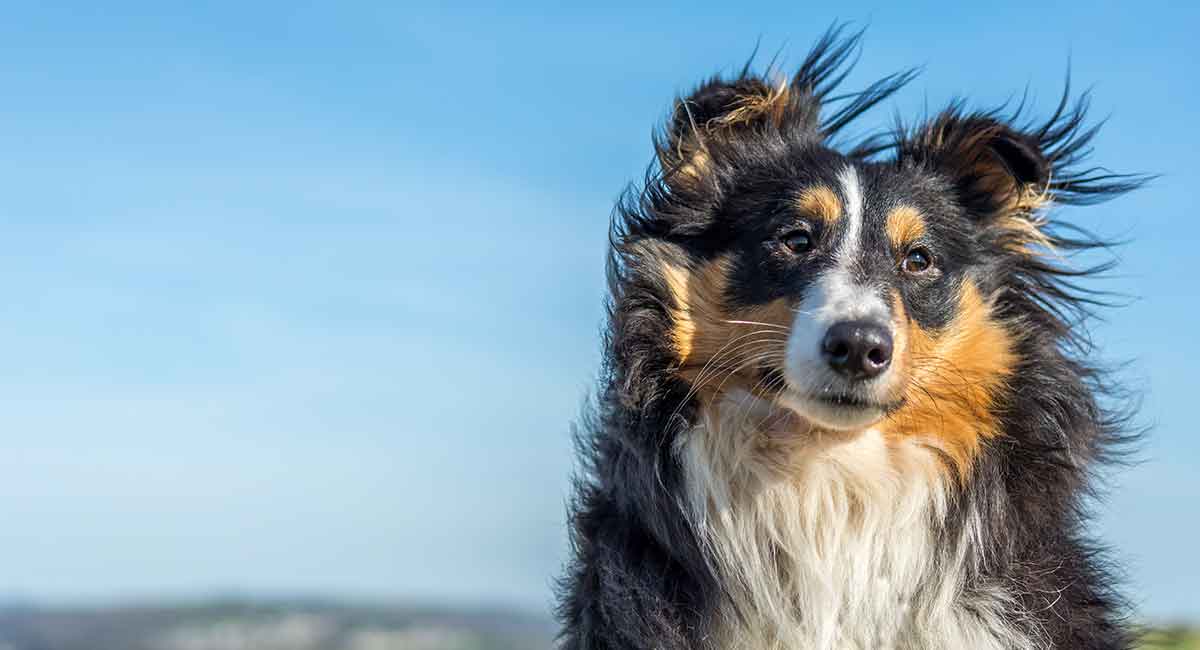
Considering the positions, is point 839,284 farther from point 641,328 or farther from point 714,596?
point 714,596

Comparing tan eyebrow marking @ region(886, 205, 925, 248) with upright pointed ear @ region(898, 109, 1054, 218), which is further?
upright pointed ear @ region(898, 109, 1054, 218)

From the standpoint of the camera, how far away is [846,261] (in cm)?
A: 541

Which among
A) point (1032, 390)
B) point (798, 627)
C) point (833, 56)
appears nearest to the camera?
point (798, 627)

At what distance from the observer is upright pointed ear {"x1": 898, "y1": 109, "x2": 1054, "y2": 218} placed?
19.6 ft

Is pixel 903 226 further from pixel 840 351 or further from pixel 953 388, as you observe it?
pixel 840 351

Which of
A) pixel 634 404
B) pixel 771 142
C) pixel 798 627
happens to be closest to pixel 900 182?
pixel 771 142

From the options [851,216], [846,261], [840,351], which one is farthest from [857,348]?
[851,216]

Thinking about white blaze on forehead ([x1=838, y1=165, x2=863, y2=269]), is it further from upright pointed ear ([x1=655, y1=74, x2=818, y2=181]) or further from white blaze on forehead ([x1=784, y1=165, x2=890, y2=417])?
upright pointed ear ([x1=655, y1=74, x2=818, y2=181])

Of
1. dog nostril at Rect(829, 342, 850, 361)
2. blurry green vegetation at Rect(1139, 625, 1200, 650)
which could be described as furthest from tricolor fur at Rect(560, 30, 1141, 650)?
blurry green vegetation at Rect(1139, 625, 1200, 650)

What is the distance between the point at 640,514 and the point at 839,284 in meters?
1.25

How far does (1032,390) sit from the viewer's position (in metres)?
5.51

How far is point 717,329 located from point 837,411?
691 mm

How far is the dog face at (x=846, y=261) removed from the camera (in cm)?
514

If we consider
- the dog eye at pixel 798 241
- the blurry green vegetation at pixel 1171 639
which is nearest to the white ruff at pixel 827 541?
the dog eye at pixel 798 241
